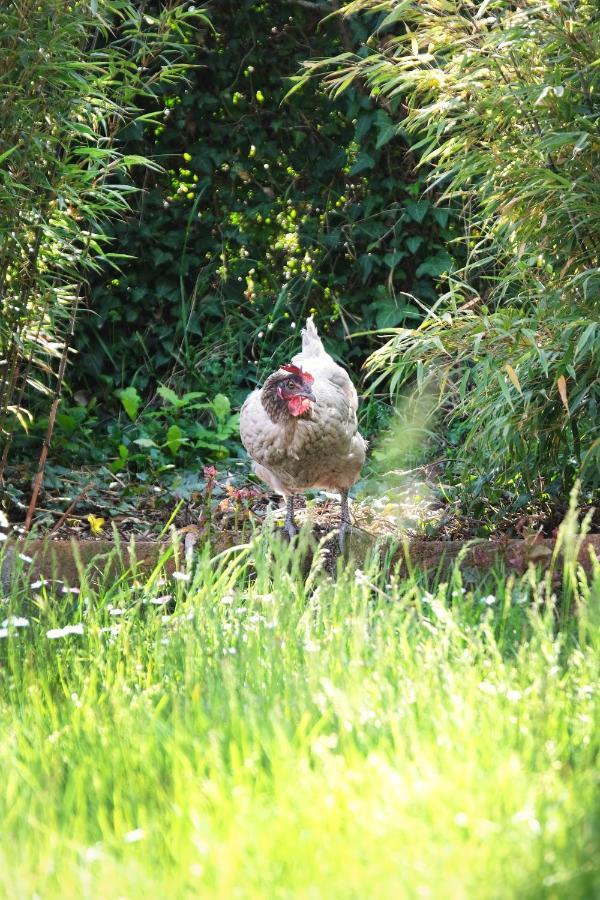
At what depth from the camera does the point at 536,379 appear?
137 inches

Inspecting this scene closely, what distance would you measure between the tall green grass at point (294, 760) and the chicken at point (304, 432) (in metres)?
1.20

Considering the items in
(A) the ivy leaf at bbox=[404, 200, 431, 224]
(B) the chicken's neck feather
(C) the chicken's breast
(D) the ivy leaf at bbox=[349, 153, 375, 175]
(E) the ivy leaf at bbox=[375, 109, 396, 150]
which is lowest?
(C) the chicken's breast

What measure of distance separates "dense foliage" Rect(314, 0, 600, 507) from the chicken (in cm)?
31

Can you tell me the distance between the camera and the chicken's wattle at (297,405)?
3.68 meters

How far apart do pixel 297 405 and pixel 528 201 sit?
96 centimetres

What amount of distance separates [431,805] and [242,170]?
5.36 meters

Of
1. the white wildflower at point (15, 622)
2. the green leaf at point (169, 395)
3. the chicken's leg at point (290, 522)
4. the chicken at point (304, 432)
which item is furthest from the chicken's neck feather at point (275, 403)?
the green leaf at point (169, 395)

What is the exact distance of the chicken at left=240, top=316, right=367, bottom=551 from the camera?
372 cm

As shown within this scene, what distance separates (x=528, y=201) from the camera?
11.3 ft

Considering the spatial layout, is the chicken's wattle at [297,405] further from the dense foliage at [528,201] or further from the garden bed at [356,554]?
the garden bed at [356,554]

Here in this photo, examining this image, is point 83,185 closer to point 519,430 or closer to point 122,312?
point 519,430

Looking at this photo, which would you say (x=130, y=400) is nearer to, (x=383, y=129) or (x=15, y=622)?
(x=383, y=129)

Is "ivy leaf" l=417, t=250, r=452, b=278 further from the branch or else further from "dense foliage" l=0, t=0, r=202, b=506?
"dense foliage" l=0, t=0, r=202, b=506

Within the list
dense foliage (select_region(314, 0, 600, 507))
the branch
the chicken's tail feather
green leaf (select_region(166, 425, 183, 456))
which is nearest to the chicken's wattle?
dense foliage (select_region(314, 0, 600, 507))
